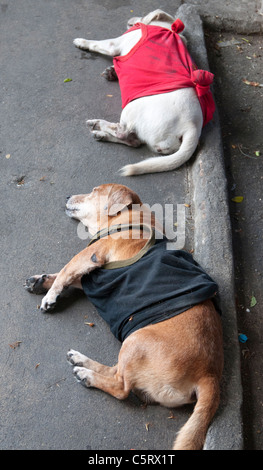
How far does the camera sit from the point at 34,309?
10.1ft

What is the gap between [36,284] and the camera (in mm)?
3148

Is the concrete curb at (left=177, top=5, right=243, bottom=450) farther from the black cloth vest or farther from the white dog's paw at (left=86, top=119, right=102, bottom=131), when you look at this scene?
the white dog's paw at (left=86, top=119, right=102, bottom=131)

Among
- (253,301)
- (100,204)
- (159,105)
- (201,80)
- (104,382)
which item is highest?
(201,80)

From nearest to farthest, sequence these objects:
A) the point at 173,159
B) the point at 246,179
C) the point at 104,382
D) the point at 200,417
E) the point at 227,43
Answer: the point at 200,417, the point at 104,382, the point at 173,159, the point at 246,179, the point at 227,43

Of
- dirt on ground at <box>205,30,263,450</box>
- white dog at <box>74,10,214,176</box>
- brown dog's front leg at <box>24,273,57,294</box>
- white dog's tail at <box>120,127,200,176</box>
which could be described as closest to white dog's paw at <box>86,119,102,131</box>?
white dog at <box>74,10,214,176</box>

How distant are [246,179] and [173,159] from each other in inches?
29.5

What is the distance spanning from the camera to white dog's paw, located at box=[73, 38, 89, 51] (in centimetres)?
541

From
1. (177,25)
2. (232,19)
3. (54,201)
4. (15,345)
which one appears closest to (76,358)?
(15,345)

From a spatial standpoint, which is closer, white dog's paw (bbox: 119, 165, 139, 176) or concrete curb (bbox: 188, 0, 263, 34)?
white dog's paw (bbox: 119, 165, 139, 176)

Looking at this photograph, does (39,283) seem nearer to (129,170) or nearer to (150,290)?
(150,290)

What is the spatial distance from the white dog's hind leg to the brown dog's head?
3.39 feet

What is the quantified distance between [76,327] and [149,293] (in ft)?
2.03

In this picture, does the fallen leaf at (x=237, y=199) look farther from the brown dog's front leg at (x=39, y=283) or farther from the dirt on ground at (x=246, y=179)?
the brown dog's front leg at (x=39, y=283)

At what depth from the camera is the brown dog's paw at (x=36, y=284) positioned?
3.15m
